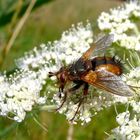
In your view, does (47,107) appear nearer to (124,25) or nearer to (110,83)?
(110,83)

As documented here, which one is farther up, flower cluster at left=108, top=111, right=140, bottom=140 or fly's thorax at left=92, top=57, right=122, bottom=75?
fly's thorax at left=92, top=57, right=122, bottom=75

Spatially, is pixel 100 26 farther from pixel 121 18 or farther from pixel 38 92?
pixel 38 92

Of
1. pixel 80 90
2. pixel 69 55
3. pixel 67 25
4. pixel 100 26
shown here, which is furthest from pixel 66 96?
pixel 67 25

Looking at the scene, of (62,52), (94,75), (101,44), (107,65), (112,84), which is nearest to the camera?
(112,84)

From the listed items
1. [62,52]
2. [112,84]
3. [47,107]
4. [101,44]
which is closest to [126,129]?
[112,84]

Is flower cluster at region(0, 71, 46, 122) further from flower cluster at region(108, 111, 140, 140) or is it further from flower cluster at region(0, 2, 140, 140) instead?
flower cluster at region(108, 111, 140, 140)

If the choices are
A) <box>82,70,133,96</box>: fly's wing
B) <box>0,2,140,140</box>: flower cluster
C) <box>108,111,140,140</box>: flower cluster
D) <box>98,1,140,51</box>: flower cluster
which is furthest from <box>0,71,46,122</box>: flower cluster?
<box>98,1,140,51</box>: flower cluster

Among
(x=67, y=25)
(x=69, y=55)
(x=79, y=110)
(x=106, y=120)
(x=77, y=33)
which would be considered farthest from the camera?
(x=67, y=25)
